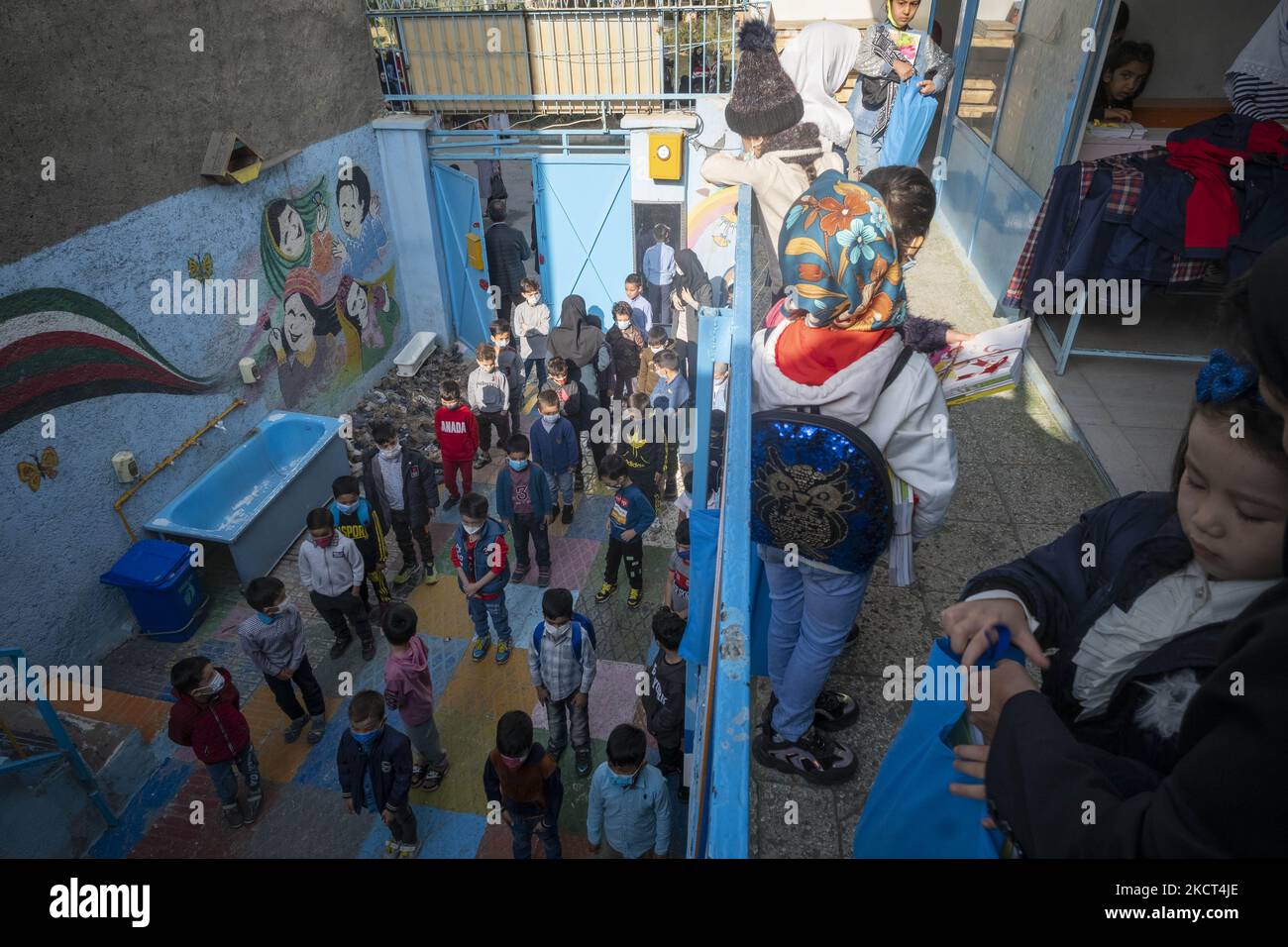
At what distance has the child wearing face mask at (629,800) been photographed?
3918mm

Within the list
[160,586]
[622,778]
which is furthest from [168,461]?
[622,778]

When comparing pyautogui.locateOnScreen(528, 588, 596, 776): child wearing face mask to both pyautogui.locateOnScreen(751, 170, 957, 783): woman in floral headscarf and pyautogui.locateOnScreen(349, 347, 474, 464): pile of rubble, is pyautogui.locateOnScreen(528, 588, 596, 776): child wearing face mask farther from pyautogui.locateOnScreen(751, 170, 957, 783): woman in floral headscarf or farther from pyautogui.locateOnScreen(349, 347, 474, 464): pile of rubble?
pyautogui.locateOnScreen(349, 347, 474, 464): pile of rubble

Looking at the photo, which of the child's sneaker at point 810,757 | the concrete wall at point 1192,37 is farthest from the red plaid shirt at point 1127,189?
the child's sneaker at point 810,757

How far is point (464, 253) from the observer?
11.5 meters

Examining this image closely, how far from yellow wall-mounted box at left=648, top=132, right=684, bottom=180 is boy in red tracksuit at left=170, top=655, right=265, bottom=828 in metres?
8.65

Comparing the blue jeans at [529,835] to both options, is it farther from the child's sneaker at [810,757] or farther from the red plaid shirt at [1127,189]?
the red plaid shirt at [1127,189]

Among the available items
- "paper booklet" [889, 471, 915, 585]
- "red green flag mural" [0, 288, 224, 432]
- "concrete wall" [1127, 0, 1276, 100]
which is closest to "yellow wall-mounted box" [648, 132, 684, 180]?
"concrete wall" [1127, 0, 1276, 100]

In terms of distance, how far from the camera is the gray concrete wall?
5.65 meters

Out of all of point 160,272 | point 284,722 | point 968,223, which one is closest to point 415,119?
point 160,272

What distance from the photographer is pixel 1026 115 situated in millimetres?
7059

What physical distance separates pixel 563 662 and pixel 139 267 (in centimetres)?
554
